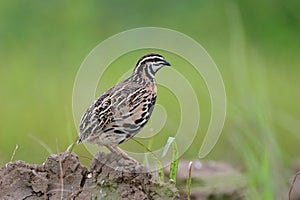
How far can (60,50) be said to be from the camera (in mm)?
13398

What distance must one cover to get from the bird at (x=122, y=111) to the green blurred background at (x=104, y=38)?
254 inches

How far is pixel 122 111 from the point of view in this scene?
435 cm

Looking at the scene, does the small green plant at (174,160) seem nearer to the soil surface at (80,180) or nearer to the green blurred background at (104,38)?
the soil surface at (80,180)

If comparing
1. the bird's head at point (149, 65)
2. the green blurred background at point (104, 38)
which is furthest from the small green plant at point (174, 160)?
the green blurred background at point (104, 38)

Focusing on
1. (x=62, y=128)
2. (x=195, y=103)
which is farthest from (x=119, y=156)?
(x=62, y=128)

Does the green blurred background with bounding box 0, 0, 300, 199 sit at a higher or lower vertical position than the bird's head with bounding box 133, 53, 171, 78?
higher

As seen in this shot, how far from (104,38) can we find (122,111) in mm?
8773

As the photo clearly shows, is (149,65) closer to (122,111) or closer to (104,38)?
(122,111)

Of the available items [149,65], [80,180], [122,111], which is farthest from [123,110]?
[80,180]

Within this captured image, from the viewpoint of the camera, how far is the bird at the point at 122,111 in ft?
14.1

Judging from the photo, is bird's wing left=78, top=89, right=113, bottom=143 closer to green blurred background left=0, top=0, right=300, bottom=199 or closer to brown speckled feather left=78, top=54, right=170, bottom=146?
brown speckled feather left=78, top=54, right=170, bottom=146

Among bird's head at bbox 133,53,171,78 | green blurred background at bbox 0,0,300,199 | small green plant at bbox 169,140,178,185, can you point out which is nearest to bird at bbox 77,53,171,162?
bird's head at bbox 133,53,171,78

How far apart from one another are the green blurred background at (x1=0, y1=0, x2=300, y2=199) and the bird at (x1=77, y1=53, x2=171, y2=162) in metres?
6.44

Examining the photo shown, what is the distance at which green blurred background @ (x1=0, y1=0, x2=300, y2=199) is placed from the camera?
38.5 feet
